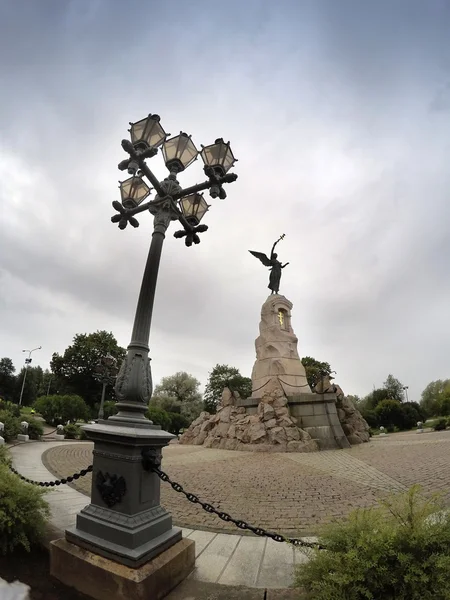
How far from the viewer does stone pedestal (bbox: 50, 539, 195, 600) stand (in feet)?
8.34

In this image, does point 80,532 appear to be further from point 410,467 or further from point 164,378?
point 164,378

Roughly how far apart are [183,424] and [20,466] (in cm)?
3068

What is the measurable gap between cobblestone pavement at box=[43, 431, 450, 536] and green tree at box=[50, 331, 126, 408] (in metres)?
36.8

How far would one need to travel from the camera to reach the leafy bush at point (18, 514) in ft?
10.4

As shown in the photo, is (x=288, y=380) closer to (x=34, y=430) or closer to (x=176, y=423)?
(x=34, y=430)

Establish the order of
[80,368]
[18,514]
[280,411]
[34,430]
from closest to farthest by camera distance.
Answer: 1. [18,514]
2. [34,430]
3. [280,411]
4. [80,368]

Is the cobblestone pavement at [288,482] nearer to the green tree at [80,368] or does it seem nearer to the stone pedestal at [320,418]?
the stone pedestal at [320,418]

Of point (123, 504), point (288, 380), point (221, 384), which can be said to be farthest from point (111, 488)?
point (221, 384)

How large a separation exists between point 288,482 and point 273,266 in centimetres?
1858

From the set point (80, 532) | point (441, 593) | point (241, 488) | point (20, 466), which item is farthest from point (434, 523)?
point (20, 466)

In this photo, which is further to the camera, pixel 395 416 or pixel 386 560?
pixel 395 416

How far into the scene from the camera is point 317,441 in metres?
14.0

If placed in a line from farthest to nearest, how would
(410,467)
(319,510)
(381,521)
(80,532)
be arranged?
(410,467) → (319,510) → (80,532) → (381,521)

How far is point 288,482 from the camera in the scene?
7461mm
